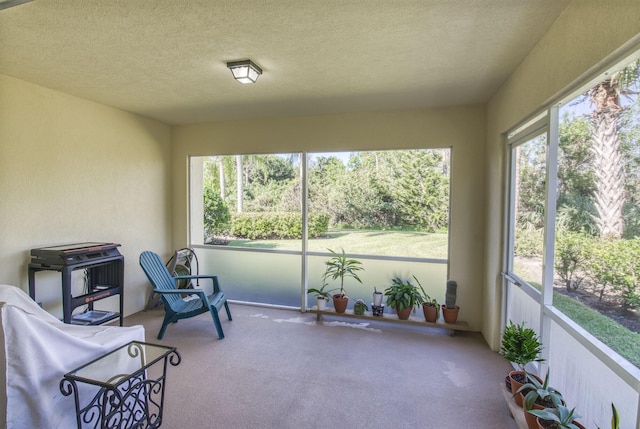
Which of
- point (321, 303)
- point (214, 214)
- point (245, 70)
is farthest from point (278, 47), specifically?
point (214, 214)

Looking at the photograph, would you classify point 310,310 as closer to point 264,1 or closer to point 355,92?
point 355,92

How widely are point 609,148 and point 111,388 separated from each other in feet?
8.70

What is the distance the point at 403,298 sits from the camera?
3.49m

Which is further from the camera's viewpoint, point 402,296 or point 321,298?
point 321,298

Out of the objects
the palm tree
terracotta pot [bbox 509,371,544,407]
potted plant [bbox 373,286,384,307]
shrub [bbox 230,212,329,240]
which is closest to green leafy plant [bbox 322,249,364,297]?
potted plant [bbox 373,286,384,307]

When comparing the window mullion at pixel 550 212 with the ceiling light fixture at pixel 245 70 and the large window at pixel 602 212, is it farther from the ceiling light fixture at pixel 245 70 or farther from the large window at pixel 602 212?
the ceiling light fixture at pixel 245 70

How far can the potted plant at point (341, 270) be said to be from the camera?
3732mm

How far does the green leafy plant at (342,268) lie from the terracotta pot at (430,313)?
867mm

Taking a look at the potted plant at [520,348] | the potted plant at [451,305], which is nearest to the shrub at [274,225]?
the potted plant at [451,305]

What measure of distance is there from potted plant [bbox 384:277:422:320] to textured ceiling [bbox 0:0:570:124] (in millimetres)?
2157

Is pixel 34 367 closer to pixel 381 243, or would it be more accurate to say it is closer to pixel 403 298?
pixel 403 298

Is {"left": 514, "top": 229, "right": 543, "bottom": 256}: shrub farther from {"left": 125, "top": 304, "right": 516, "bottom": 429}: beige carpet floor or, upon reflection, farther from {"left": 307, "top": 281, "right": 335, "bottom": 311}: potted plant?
{"left": 307, "top": 281, "right": 335, "bottom": 311}: potted plant

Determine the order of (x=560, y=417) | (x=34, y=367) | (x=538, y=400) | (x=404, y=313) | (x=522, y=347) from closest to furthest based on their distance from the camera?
(x=34, y=367) < (x=560, y=417) < (x=538, y=400) < (x=522, y=347) < (x=404, y=313)

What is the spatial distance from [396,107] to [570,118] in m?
1.97
